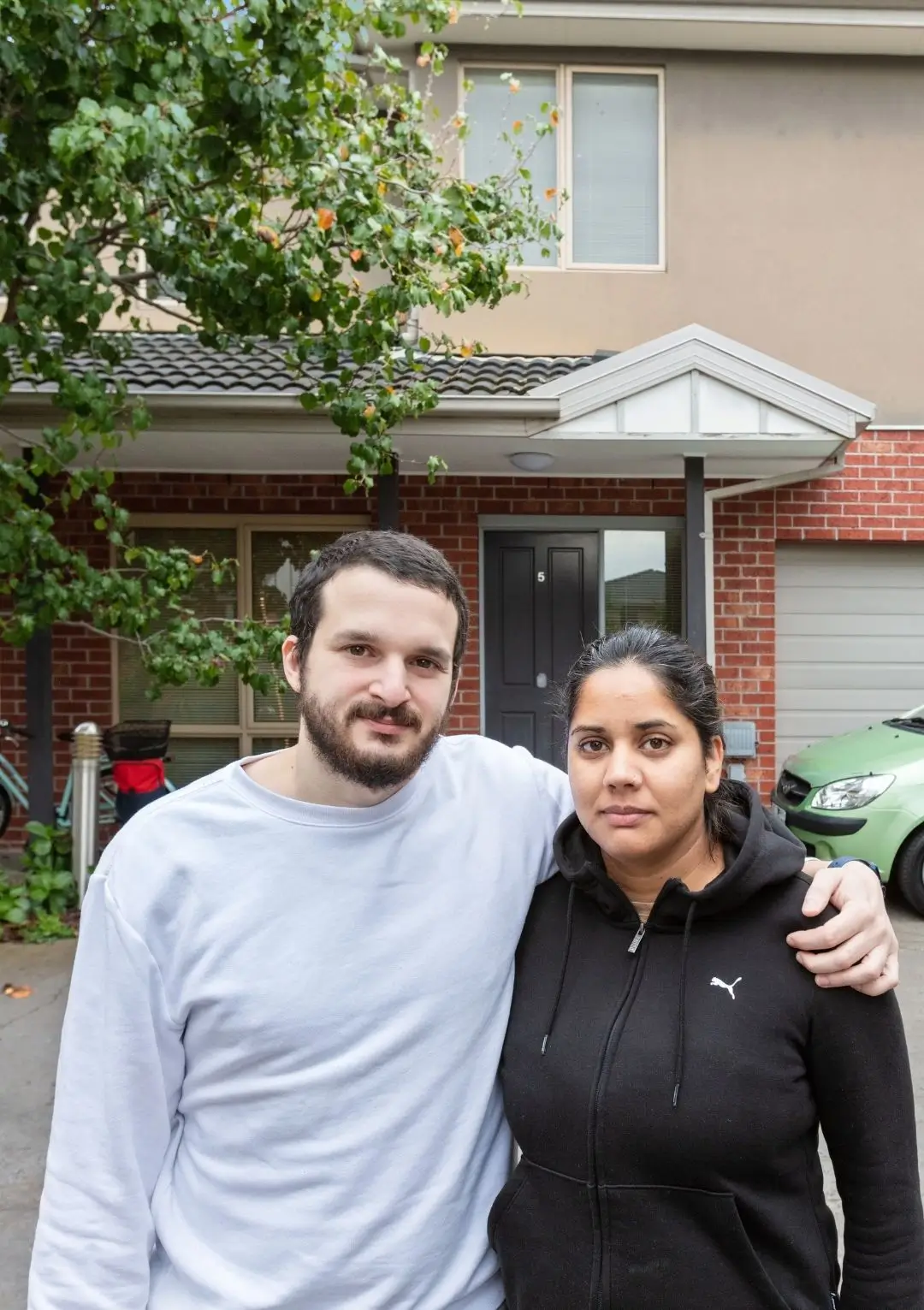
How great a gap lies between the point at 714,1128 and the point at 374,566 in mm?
904

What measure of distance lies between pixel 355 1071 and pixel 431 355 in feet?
21.4

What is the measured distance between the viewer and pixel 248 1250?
1461 mm

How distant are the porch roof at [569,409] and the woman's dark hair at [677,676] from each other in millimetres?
4699

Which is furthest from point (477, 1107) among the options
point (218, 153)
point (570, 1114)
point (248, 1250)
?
point (218, 153)

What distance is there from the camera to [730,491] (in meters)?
7.76

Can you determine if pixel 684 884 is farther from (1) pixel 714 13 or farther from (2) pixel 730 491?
(1) pixel 714 13

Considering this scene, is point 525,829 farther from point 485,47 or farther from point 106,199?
point 485,47

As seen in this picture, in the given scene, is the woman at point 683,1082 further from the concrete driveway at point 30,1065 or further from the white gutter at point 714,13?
the white gutter at point 714,13

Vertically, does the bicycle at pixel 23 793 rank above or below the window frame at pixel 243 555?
below

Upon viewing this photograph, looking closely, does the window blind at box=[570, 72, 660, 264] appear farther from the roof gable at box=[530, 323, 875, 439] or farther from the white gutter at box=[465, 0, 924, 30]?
the roof gable at box=[530, 323, 875, 439]

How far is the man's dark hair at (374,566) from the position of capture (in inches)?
60.5

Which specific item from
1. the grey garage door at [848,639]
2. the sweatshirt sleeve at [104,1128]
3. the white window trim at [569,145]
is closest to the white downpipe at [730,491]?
the grey garage door at [848,639]

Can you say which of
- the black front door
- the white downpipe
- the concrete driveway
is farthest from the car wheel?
the black front door

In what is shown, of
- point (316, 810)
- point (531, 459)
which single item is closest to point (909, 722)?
point (531, 459)
